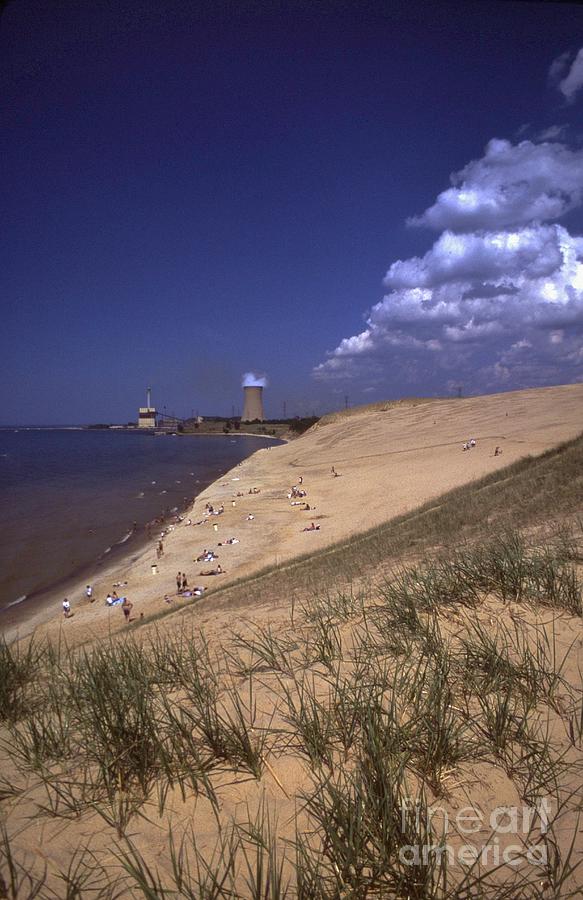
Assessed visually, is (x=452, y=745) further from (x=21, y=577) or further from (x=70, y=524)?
(x=70, y=524)

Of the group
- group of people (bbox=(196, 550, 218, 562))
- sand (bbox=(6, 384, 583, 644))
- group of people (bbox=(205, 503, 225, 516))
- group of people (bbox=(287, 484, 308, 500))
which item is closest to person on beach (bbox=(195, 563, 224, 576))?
sand (bbox=(6, 384, 583, 644))

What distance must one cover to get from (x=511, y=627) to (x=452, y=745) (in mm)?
1747

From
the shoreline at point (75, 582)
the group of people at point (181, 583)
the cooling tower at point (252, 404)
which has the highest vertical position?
the cooling tower at point (252, 404)

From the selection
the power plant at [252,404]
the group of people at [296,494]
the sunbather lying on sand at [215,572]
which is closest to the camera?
the sunbather lying on sand at [215,572]

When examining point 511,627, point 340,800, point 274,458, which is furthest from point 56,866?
point 274,458

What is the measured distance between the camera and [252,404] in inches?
6457

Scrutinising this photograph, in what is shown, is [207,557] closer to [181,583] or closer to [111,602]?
[181,583]

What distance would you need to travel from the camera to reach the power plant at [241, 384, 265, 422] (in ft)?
519

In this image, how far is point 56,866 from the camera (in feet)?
5.54

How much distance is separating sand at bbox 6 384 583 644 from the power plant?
111 metres

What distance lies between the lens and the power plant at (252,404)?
158m

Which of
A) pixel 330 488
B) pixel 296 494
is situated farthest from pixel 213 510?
pixel 330 488

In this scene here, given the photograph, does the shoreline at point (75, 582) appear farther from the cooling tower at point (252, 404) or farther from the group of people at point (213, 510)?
the cooling tower at point (252, 404)

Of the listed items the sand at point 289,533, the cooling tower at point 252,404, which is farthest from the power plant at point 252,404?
the sand at point 289,533
